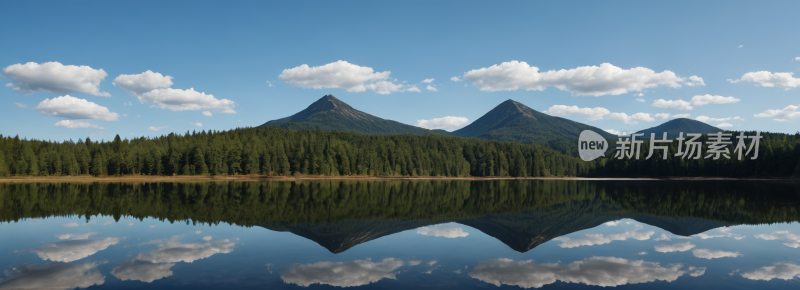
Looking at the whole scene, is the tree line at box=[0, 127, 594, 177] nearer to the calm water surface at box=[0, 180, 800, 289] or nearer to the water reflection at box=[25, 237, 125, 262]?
the calm water surface at box=[0, 180, 800, 289]

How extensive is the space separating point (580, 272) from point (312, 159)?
141364 millimetres

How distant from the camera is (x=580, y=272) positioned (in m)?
15.5

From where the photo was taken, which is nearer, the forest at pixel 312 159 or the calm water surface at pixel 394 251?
the calm water surface at pixel 394 251

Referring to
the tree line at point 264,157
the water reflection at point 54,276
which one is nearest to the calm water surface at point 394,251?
the water reflection at point 54,276

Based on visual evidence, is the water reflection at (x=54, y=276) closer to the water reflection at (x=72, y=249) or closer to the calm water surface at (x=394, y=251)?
the calm water surface at (x=394, y=251)

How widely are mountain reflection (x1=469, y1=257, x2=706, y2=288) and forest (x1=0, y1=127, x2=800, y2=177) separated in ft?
446

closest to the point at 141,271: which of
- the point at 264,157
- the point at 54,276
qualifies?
the point at 54,276

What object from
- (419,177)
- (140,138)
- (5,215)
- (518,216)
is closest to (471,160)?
(419,177)

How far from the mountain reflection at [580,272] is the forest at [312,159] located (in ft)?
446

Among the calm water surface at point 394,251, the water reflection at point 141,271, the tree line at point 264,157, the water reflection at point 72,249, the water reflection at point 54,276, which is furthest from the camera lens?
the tree line at point 264,157

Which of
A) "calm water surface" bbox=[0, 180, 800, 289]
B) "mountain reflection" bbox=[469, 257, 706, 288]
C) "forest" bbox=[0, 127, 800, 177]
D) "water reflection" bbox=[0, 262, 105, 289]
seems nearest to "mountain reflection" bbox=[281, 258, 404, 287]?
"calm water surface" bbox=[0, 180, 800, 289]

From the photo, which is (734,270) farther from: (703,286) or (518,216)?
(518,216)

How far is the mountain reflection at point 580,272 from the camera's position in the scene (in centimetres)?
1433

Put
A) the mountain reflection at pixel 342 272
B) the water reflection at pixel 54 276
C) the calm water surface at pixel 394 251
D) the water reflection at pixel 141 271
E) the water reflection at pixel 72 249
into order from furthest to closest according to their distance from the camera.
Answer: the water reflection at pixel 72 249
the water reflection at pixel 141 271
the calm water surface at pixel 394 251
the mountain reflection at pixel 342 272
the water reflection at pixel 54 276
